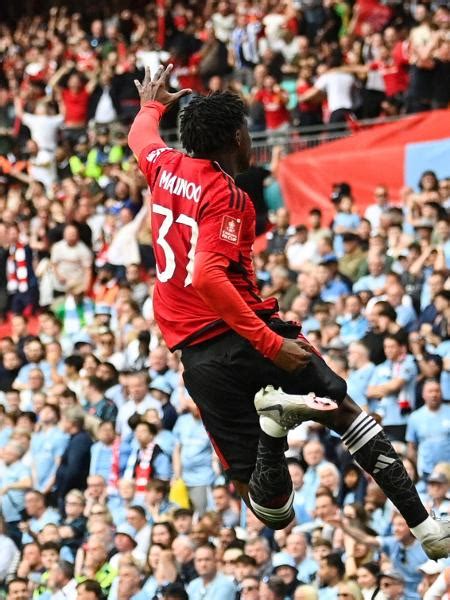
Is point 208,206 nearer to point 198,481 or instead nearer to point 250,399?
point 250,399

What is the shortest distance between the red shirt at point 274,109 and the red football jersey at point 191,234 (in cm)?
1305

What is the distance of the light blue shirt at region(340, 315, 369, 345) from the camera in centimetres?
1366

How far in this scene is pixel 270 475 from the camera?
6.66 metres

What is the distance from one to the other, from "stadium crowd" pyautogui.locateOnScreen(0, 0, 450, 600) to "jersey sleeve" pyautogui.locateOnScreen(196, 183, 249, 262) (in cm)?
295

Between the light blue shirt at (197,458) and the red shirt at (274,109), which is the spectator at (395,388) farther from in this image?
the red shirt at (274,109)

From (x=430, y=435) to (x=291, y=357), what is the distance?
5707mm

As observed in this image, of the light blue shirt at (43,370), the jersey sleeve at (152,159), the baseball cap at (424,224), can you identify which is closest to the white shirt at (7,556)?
the light blue shirt at (43,370)

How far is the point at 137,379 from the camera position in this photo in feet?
46.4

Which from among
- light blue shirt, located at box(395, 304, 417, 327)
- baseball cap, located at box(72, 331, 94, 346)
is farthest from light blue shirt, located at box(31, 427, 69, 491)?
light blue shirt, located at box(395, 304, 417, 327)

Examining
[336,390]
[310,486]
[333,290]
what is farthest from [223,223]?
[333,290]

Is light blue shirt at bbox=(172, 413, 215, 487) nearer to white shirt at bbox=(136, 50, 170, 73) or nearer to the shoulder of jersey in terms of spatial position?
the shoulder of jersey

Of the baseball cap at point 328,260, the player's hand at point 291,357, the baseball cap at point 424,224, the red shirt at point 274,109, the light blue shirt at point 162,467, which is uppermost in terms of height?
the player's hand at point 291,357

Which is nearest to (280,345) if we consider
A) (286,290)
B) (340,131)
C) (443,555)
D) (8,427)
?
(443,555)

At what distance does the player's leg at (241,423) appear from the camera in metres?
6.68
